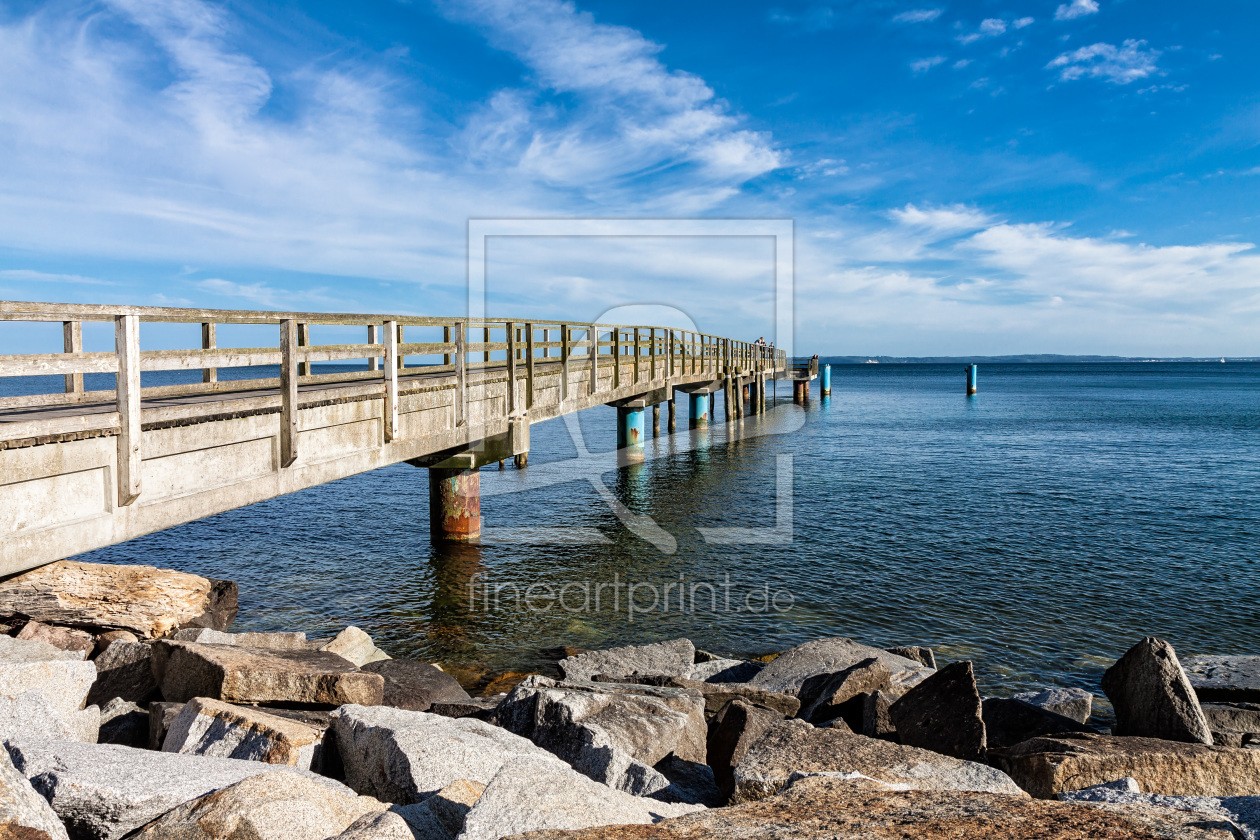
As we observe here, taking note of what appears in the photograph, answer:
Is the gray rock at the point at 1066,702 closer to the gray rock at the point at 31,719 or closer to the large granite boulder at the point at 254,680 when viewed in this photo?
the large granite boulder at the point at 254,680

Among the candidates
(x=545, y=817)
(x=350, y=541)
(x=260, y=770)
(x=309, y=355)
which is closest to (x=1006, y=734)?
(x=545, y=817)

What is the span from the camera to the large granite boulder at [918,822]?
10.1 feet

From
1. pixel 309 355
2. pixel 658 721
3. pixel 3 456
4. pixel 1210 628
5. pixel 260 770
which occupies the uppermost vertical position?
pixel 309 355

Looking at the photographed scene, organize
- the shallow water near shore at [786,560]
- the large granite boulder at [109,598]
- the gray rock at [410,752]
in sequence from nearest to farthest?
1. the gray rock at [410,752]
2. the large granite boulder at [109,598]
3. the shallow water near shore at [786,560]

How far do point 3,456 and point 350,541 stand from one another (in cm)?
1080

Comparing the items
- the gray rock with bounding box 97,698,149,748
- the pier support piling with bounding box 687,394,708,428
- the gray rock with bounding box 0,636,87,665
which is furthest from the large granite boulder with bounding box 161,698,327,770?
the pier support piling with bounding box 687,394,708,428

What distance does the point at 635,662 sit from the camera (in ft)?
29.9

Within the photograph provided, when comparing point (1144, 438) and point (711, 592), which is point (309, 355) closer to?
Answer: point (711, 592)

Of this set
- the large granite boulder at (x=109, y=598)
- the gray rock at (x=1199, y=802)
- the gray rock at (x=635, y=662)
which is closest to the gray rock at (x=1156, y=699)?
the gray rock at (x=1199, y=802)

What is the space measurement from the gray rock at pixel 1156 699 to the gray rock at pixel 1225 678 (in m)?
1.93

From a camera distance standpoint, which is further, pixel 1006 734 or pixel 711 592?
pixel 711 592

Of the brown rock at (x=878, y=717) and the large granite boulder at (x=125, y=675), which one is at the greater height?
the large granite boulder at (x=125, y=675)

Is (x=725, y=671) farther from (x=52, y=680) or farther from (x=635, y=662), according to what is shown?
(x=52, y=680)

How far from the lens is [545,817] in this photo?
11.1ft
